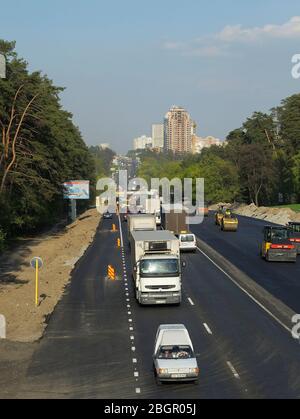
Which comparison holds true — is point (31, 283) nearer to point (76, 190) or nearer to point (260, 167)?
point (76, 190)

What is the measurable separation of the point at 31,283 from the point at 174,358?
909 inches

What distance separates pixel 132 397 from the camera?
17.6m

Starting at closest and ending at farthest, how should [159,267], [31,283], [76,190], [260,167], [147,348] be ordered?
[147,348], [159,267], [31,283], [76,190], [260,167]

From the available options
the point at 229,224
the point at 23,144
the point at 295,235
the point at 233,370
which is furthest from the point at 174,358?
the point at 229,224

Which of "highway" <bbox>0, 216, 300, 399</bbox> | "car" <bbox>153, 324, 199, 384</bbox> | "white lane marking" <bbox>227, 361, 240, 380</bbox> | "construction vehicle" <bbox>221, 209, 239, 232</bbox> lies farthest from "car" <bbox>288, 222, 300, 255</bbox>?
"car" <bbox>153, 324, 199, 384</bbox>

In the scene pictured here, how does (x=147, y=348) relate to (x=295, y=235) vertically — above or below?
below

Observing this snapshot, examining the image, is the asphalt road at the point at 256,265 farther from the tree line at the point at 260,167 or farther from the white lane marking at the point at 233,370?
the tree line at the point at 260,167

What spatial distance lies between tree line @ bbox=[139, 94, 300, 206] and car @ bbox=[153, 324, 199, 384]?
120 meters

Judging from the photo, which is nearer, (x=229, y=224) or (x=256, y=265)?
(x=256, y=265)

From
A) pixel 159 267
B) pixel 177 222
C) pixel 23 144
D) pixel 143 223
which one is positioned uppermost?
pixel 23 144

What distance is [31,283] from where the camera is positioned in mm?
40188

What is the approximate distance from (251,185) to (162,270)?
129m

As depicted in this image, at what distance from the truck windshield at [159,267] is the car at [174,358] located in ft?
37.8
